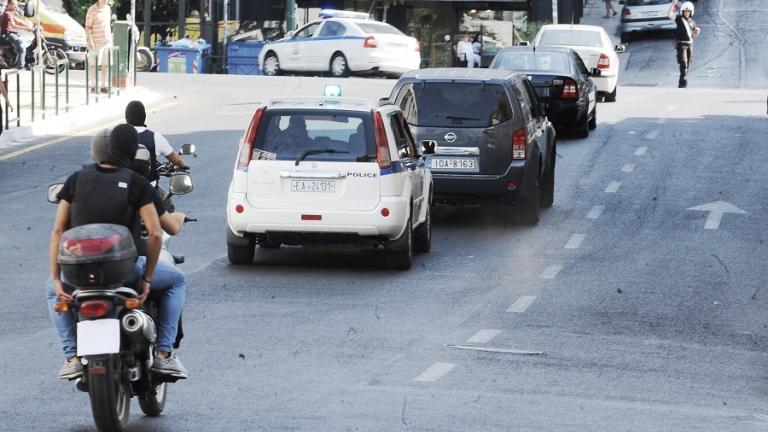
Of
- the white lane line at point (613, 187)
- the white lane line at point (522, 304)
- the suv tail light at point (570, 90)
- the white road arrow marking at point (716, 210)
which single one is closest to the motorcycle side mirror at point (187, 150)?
the white lane line at point (522, 304)

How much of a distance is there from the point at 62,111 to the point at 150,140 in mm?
16113

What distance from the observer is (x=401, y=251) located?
14.9 meters

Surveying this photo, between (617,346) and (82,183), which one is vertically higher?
(82,183)

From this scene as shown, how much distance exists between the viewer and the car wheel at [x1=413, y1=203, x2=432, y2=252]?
1612cm

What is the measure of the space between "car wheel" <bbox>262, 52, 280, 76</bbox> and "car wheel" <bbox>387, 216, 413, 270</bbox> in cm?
3054

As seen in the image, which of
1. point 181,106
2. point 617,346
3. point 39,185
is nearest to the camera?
point 617,346

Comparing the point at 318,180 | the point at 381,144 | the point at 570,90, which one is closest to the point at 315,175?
the point at 318,180

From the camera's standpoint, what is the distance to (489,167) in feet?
58.3

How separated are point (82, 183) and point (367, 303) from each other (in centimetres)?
530

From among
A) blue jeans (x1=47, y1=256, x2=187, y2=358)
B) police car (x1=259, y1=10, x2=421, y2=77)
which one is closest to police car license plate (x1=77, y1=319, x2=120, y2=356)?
blue jeans (x1=47, y1=256, x2=187, y2=358)

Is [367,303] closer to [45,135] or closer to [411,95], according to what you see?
[411,95]

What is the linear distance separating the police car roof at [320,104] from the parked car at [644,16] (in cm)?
4481

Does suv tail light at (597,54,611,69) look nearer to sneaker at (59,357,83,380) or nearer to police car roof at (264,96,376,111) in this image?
police car roof at (264,96,376,111)

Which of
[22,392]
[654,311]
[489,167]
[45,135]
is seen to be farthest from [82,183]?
[45,135]
